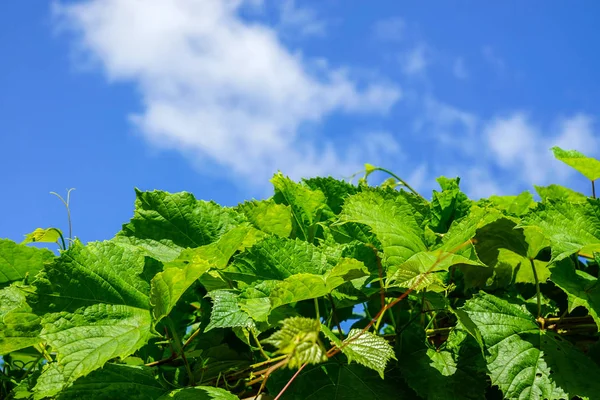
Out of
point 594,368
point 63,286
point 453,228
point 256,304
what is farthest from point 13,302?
point 594,368

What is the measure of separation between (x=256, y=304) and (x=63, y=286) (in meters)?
0.41

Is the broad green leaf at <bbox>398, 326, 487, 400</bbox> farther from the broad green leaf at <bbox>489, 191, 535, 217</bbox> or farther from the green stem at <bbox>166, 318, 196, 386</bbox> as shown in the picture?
the broad green leaf at <bbox>489, 191, 535, 217</bbox>

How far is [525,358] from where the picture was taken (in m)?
1.42

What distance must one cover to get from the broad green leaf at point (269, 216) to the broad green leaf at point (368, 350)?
428 mm

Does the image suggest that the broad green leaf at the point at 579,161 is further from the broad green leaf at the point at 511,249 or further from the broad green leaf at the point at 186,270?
the broad green leaf at the point at 186,270

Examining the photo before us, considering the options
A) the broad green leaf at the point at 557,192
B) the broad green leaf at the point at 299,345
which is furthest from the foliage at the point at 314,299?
the broad green leaf at the point at 557,192

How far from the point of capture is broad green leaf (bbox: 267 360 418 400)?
56.1 inches

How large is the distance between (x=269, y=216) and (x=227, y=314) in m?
0.40

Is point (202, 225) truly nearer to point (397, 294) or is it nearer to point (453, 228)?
point (397, 294)

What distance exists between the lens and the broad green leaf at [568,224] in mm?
1440

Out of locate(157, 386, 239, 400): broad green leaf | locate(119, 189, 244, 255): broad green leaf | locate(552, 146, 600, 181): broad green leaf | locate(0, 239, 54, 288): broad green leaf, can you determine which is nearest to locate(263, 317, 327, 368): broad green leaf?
locate(157, 386, 239, 400): broad green leaf

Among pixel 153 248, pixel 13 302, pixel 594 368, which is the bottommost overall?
pixel 594 368

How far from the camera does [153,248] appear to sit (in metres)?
1.61

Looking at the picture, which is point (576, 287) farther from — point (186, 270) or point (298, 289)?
point (186, 270)
